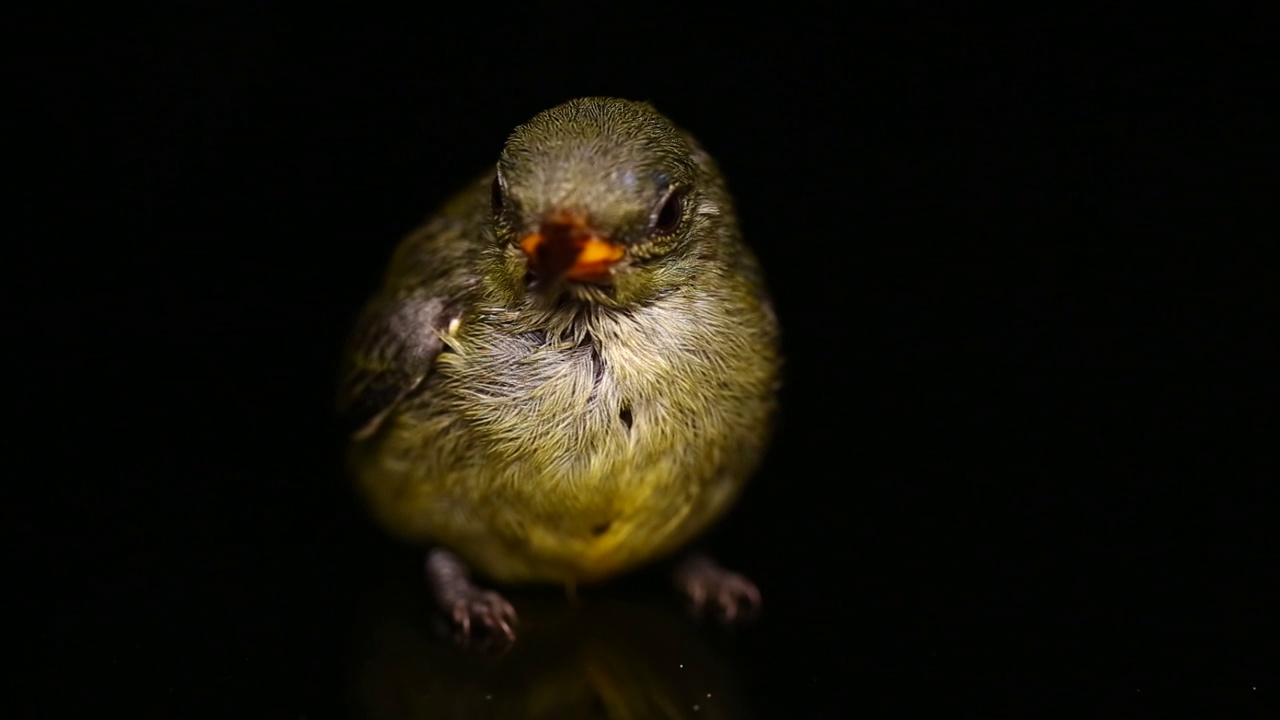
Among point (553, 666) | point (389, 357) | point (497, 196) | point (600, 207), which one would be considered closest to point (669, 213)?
point (600, 207)

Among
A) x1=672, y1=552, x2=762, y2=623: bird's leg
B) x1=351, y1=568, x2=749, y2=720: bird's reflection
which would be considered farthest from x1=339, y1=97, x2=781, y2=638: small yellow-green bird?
x1=672, y1=552, x2=762, y2=623: bird's leg

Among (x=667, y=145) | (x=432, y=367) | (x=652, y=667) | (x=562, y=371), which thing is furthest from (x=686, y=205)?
(x=652, y=667)

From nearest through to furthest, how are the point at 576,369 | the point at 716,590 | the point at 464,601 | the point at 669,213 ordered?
1. the point at 669,213
2. the point at 576,369
3. the point at 464,601
4. the point at 716,590

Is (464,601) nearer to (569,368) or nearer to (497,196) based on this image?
(569,368)

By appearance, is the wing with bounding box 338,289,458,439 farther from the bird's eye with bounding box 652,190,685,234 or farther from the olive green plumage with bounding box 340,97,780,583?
the bird's eye with bounding box 652,190,685,234

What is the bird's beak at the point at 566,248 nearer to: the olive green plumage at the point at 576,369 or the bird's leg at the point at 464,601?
the olive green plumage at the point at 576,369

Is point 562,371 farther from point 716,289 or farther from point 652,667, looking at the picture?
point 652,667
